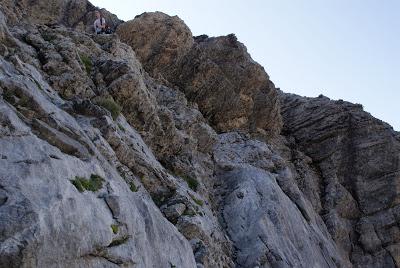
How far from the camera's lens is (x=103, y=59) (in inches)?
1277

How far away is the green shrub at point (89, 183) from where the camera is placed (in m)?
17.6

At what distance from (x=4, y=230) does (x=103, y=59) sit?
20.0 metres

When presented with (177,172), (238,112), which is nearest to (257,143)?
(238,112)

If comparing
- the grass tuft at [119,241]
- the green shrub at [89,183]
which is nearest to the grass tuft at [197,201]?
the green shrub at [89,183]

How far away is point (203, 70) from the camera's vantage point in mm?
47000

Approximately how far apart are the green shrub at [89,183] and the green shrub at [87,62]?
12.2m

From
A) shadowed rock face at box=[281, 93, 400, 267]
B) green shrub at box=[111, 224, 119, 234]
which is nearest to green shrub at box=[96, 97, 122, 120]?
green shrub at box=[111, 224, 119, 234]

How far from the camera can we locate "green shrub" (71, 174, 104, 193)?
1763 cm

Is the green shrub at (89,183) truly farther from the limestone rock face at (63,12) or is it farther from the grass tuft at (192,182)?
the limestone rock face at (63,12)

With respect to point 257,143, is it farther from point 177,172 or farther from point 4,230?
point 4,230

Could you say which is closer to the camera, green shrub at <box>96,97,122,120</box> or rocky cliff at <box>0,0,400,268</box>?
rocky cliff at <box>0,0,400,268</box>

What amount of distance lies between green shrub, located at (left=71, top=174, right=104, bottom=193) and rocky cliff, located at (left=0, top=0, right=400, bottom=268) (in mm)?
67

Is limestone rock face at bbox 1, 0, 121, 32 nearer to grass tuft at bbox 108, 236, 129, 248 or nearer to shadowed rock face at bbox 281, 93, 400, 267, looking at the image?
shadowed rock face at bbox 281, 93, 400, 267

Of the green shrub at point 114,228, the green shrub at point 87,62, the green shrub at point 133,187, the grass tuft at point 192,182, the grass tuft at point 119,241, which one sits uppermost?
the green shrub at point 87,62
